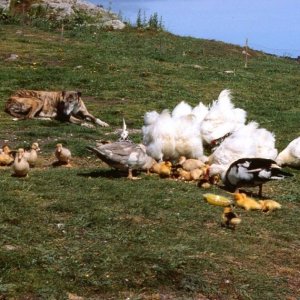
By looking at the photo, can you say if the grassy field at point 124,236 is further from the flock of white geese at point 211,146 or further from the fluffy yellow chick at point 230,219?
the flock of white geese at point 211,146

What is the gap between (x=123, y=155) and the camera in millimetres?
9609

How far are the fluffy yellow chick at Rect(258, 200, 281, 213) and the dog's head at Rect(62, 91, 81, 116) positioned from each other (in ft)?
30.5

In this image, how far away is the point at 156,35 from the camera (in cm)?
4219

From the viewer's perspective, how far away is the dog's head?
16.9m

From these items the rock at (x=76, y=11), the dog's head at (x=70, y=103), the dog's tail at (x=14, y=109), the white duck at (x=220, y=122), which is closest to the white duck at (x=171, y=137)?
the white duck at (x=220, y=122)

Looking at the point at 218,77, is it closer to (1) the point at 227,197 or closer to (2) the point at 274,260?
(1) the point at 227,197

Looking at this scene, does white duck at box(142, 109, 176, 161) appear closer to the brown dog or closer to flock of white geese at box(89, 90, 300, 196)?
flock of white geese at box(89, 90, 300, 196)

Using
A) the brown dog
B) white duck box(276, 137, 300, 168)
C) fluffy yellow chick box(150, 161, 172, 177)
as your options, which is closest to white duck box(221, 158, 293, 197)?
fluffy yellow chick box(150, 161, 172, 177)

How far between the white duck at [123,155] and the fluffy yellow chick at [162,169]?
320 mm

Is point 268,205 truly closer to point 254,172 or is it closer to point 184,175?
point 254,172

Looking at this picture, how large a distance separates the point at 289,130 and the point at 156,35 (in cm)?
2765

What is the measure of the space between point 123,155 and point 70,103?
7.52 metres

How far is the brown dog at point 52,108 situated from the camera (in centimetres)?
1694

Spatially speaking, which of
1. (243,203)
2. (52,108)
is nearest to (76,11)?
(52,108)
